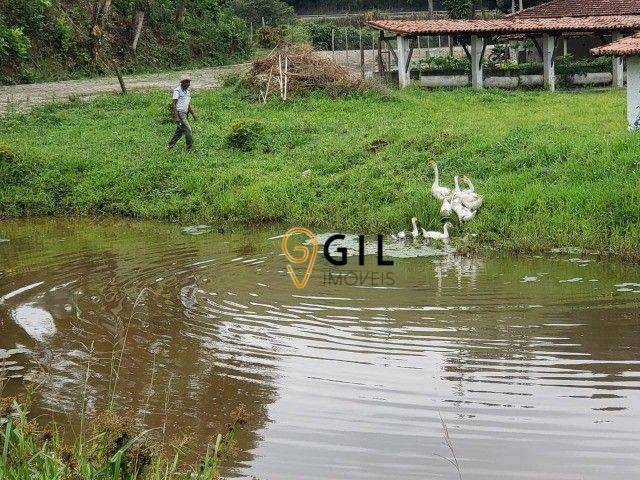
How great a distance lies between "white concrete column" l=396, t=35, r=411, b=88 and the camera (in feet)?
99.8

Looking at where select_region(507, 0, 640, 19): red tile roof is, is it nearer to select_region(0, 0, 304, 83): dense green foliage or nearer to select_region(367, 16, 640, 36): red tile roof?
select_region(367, 16, 640, 36): red tile roof

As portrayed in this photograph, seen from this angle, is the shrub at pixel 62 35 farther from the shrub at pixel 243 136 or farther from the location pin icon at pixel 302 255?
the location pin icon at pixel 302 255

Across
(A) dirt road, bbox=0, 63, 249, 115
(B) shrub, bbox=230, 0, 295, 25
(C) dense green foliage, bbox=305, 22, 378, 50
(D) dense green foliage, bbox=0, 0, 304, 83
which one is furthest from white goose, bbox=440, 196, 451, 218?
(B) shrub, bbox=230, 0, 295, 25

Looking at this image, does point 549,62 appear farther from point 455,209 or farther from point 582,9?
point 455,209

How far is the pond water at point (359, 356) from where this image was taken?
22.3ft

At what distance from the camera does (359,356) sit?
29.1ft

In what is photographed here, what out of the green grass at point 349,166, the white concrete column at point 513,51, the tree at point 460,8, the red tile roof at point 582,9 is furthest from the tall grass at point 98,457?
the tree at point 460,8

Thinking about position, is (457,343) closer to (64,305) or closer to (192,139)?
(64,305)

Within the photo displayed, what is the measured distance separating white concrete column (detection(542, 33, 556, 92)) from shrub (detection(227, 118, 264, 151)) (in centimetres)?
1289

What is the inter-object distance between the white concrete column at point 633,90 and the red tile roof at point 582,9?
16767 millimetres

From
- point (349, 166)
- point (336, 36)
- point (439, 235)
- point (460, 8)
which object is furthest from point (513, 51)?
point (439, 235)

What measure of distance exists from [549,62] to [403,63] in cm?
433

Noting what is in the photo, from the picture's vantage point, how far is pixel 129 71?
1439 inches

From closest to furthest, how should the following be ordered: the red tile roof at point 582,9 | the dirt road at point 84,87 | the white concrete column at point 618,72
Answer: the dirt road at point 84,87, the white concrete column at point 618,72, the red tile roof at point 582,9
